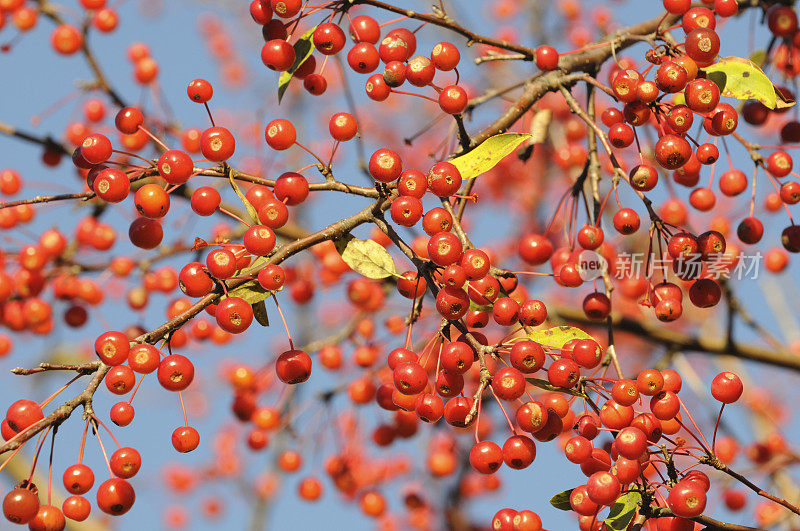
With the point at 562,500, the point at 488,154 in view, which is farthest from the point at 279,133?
the point at 562,500

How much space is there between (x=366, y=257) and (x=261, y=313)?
0.32 meters

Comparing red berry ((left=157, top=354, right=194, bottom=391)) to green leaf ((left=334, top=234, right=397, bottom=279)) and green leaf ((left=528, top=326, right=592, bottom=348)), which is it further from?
green leaf ((left=528, top=326, right=592, bottom=348))

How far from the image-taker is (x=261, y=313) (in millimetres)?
2000

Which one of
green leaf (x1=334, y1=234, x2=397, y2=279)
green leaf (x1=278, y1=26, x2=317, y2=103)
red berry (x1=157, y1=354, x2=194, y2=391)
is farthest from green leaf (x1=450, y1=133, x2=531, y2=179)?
red berry (x1=157, y1=354, x2=194, y2=391)

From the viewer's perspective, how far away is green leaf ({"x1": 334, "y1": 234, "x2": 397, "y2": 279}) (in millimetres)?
2033

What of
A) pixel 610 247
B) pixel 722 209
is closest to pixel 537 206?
pixel 722 209

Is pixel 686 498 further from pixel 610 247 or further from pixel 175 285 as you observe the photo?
pixel 175 285

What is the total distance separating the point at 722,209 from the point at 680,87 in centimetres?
426

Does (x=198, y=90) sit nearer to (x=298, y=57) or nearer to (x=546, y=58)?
(x=298, y=57)

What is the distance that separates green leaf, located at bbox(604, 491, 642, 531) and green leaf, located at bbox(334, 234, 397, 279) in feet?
2.66

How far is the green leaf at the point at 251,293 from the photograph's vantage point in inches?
74.9

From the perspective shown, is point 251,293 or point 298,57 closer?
point 251,293

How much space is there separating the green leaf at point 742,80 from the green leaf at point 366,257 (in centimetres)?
121

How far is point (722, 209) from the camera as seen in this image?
19.6 feet
